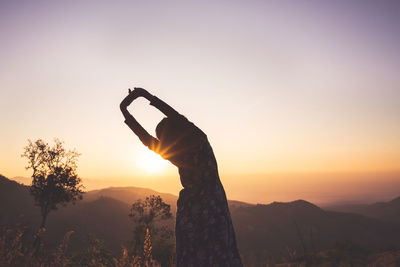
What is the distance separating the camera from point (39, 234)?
4680 millimetres

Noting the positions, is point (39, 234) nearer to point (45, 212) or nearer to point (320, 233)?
point (45, 212)

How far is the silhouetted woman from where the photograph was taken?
2430 millimetres

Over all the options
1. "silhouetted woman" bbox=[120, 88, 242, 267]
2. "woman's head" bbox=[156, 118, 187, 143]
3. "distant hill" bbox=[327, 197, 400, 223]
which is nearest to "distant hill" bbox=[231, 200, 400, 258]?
"distant hill" bbox=[327, 197, 400, 223]

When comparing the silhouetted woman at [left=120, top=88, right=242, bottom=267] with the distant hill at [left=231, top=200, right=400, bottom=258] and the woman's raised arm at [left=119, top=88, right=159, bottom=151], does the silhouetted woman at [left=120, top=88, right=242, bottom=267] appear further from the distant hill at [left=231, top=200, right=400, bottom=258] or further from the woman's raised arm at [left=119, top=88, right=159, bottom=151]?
the distant hill at [left=231, top=200, right=400, bottom=258]

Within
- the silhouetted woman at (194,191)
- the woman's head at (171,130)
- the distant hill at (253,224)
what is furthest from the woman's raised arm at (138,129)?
the distant hill at (253,224)

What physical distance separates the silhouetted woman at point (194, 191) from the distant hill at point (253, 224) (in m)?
49.4

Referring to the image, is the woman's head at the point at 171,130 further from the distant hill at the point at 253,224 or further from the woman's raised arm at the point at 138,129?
the distant hill at the point at 253,224

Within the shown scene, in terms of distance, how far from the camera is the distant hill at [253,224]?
54.1 meters

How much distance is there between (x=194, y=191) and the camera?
8.94ft

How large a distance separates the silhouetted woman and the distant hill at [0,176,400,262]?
162ft

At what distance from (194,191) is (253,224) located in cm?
8889

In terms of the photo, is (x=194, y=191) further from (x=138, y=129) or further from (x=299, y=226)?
(x=299, y=226)

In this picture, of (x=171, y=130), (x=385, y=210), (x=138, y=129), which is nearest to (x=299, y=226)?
(x=385, y=210)

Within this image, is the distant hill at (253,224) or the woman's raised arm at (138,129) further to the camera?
the distant hill at (253,224)
